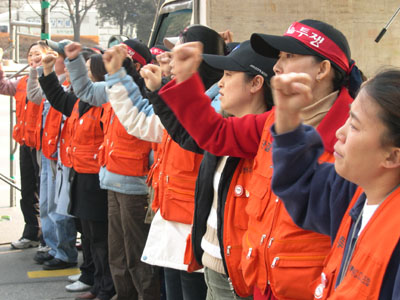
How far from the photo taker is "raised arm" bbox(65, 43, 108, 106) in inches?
200

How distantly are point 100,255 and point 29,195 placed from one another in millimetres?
2300

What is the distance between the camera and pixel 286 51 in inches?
106

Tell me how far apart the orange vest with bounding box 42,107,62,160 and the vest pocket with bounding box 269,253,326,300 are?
13.7ft

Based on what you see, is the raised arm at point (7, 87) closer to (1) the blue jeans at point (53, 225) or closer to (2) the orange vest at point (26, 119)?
(2) the orange vest at point (26, 119)

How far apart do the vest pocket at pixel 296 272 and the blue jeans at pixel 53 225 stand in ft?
13.7

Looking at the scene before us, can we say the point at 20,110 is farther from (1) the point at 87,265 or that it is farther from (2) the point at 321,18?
(2) the point at 321,18

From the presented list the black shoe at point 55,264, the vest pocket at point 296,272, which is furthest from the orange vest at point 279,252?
the black shoe at point 55,264

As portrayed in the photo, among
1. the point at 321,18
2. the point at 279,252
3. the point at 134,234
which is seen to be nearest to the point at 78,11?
the point at 321,18

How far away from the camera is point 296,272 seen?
7.84 feet

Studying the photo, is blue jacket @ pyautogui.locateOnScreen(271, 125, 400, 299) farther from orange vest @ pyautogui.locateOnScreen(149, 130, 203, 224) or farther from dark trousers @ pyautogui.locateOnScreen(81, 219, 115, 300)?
dark trousers @ pyautogui.locateOnScreen(81, 219, 115, 300)

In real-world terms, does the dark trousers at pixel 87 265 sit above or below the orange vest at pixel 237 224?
below

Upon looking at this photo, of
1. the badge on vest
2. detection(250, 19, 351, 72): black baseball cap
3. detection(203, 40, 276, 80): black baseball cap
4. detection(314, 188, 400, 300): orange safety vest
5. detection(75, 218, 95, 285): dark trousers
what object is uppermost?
detection(250, 19, 351, 72): black baseball cap

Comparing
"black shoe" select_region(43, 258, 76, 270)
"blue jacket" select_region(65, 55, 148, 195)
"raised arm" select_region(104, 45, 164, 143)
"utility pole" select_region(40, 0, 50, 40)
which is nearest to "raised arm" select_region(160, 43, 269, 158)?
"raised arm" select_region(104, 45, 164, 143)

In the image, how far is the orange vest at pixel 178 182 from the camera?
3738 millimetres
